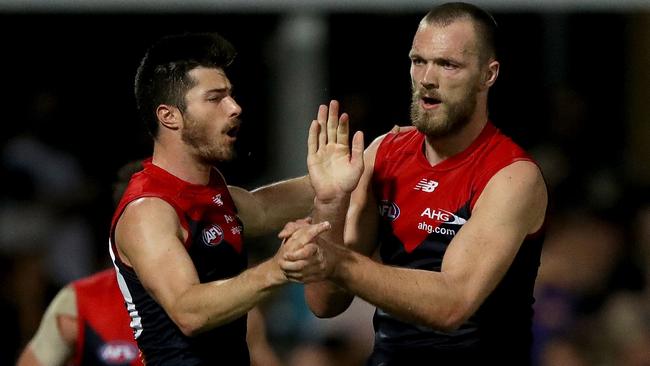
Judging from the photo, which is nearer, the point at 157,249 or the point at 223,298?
the point at 223,298

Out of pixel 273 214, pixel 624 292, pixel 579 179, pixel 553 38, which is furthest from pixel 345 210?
pixel 553 38

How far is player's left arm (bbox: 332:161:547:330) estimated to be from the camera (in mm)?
4898

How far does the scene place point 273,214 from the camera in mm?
6020

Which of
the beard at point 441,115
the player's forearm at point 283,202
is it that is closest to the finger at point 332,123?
the beard at point 441,115

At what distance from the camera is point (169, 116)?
18.1 feet

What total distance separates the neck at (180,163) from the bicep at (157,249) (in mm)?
259

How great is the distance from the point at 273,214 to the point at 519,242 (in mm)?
1279

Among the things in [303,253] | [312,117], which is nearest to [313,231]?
[303,253]

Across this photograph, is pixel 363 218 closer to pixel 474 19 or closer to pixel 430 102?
pixel 430 102

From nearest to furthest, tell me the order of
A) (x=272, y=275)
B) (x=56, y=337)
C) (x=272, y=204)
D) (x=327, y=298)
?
1. (x=272, y=275)
2. (x=327, y=298)
3. (x=272, y=204)
4. (x=56, y=337)

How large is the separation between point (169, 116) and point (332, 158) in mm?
734

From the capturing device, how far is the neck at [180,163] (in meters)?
5.50

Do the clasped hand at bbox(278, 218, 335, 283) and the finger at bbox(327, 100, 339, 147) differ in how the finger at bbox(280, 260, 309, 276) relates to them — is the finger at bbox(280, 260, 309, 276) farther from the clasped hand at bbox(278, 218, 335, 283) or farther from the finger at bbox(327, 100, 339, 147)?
the finger at bbox(327, 100, 339, 147)

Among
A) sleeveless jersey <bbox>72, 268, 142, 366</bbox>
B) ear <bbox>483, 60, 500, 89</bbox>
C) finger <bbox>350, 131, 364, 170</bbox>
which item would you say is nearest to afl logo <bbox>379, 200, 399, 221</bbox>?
finger <bbox>350, 131, 364, 170</bbox>
